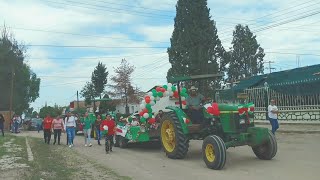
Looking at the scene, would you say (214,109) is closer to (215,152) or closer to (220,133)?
(220,133)

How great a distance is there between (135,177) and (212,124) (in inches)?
132

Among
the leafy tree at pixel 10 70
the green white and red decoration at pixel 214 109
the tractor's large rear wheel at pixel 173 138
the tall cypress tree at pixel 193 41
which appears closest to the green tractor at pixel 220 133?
the tractor's large rear wheel at pixel 173 138

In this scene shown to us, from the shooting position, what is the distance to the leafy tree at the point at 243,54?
6550 cm

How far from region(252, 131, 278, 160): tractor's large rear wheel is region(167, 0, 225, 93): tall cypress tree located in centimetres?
1981

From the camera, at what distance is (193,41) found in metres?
33.8

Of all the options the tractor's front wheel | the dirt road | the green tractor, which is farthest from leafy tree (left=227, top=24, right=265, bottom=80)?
the tractor's front wheel

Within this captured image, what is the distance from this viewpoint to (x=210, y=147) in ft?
39.7

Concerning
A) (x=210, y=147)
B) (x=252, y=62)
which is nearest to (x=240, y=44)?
(x=252, y=62)

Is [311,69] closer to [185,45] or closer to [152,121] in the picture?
[152,121]

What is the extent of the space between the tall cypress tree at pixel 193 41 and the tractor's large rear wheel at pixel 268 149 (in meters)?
19.8

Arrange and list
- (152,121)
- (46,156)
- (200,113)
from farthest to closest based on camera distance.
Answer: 1. (152,121)
2. (46,156)
3. (200,113)

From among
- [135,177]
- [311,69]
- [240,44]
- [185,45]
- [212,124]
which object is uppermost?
[240,44]

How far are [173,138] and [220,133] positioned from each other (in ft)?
6.01

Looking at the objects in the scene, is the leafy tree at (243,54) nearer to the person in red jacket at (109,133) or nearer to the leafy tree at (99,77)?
the leafy tree at (99,77)
